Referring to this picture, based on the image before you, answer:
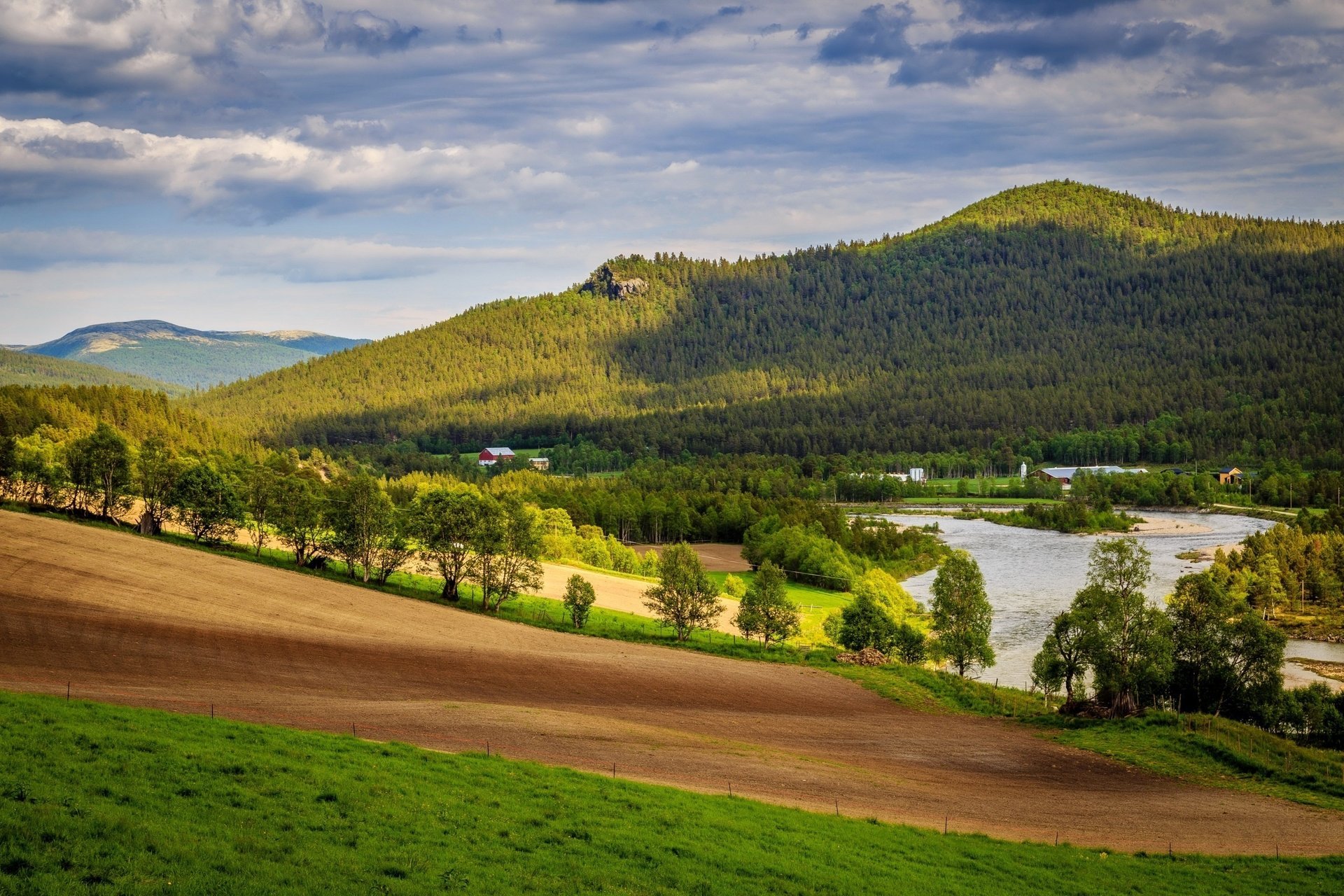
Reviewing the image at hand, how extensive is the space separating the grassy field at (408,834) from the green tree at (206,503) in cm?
5506

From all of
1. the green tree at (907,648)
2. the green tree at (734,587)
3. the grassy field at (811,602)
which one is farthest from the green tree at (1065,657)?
the green tree at (734,587)

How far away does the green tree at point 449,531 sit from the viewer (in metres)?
73.9

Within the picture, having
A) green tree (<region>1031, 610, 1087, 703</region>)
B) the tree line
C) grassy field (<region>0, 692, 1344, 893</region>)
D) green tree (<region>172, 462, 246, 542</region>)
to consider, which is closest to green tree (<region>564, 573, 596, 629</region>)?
green tree (<region>1031, 610, 1087, 703</region>)

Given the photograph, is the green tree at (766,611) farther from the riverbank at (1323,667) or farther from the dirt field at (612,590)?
the riverbank at (1323,667)

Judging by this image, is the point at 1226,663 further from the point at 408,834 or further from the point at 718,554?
the point at 718,554

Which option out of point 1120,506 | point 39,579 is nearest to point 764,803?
point 39,579

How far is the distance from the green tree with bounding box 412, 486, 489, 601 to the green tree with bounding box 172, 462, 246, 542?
54.2 feet

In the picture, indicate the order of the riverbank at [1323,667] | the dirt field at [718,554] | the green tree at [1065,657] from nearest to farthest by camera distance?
the green tree at [1065,657] → the riverbank at [1323,667] → the dirt field at [718,554]

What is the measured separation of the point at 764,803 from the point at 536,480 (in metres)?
153

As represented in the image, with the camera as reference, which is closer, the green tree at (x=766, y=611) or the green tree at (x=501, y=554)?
the green tree at (x=766, y=611)

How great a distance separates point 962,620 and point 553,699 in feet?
104

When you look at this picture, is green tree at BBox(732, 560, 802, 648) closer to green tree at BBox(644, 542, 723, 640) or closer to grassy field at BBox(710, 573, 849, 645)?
green tree at BBox(644, 542, 723, 640)

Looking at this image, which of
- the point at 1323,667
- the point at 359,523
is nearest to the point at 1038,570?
the point at 1323,667

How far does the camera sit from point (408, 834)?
20891 mm
